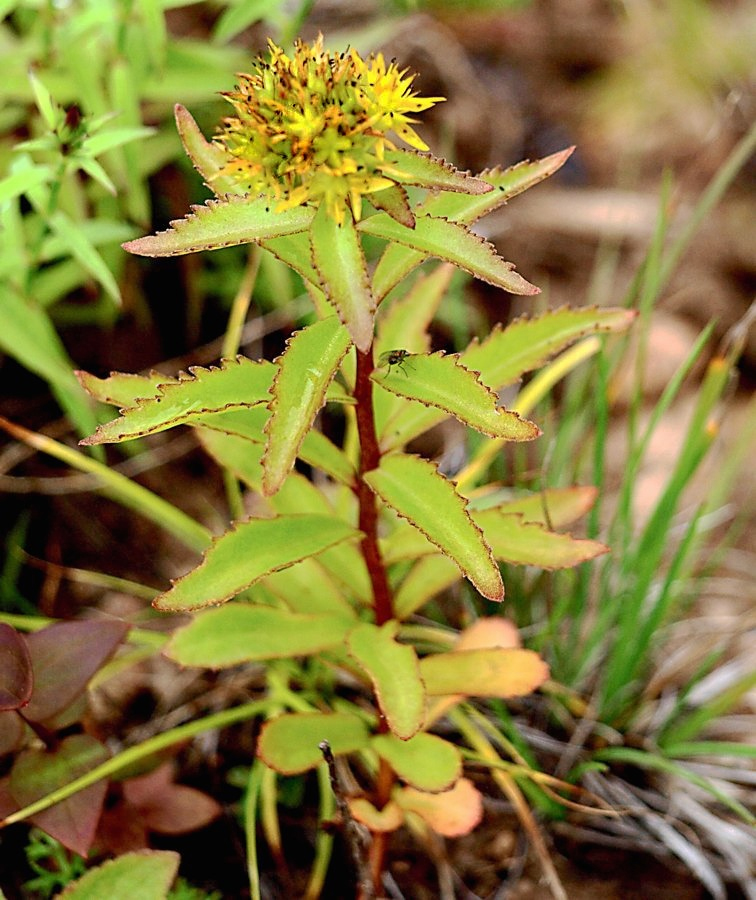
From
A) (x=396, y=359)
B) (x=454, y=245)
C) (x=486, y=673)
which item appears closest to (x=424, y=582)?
(x=486, y=673)

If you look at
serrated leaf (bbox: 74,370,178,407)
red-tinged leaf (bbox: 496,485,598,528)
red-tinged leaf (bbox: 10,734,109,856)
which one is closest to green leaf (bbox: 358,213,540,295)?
serrated leaf (bbox: 74,370,178,407)

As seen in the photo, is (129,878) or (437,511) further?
(129,878)

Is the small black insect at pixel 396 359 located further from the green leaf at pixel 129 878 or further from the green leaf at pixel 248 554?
the green leaf at pixel 129 878

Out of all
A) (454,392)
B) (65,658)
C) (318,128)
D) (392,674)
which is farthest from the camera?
(65,658)

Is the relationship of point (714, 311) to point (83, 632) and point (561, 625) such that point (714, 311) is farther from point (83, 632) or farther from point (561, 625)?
point (83, 632)

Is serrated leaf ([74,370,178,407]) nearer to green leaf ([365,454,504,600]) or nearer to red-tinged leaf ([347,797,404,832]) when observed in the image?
green leaf ([365,454,504,600])

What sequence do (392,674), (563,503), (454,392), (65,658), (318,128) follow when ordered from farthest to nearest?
(563,503) < (65,658) < (392,674) < (454,392) < (318,128)

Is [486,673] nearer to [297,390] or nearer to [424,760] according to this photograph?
[424,760]

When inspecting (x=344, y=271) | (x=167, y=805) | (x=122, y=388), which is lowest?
(x=167, y=805)

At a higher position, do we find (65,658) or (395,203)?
(395,203)
